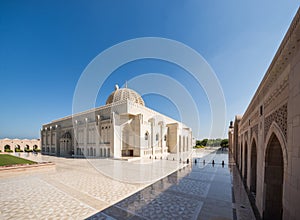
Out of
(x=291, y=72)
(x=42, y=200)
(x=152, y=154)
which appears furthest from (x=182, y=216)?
(x=152, y=154)

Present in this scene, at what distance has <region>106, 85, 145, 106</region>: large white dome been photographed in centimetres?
2774

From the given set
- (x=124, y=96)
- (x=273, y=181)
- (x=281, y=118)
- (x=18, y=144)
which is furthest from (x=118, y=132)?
(x=18, y=144)

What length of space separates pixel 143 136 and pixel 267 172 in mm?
19050

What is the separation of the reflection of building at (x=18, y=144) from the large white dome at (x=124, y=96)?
94.7ft

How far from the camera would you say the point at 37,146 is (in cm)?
4312

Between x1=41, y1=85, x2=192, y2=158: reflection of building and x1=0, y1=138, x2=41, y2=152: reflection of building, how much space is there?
13723 millimetres

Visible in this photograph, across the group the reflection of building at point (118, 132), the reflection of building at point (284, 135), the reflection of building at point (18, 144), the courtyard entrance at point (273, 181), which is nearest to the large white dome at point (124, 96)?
A: the reflection of building at point (118, 132)

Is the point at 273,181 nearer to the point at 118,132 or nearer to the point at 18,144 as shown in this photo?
the point at 118,132

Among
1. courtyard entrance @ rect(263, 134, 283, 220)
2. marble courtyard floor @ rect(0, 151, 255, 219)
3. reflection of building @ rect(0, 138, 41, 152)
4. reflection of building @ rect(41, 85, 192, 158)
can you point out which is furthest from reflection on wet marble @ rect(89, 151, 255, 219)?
reflection of building @ rect(0, 138, 41, 152)

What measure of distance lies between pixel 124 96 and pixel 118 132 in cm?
785

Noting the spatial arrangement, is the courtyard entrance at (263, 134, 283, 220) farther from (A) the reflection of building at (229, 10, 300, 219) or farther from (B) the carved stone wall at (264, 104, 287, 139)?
(B) the carved stone wall at (264, 104, 287, 139)

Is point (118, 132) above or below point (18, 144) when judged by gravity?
above

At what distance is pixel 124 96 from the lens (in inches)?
1096

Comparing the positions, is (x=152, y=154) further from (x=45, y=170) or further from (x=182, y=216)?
(x=182, y=216)
